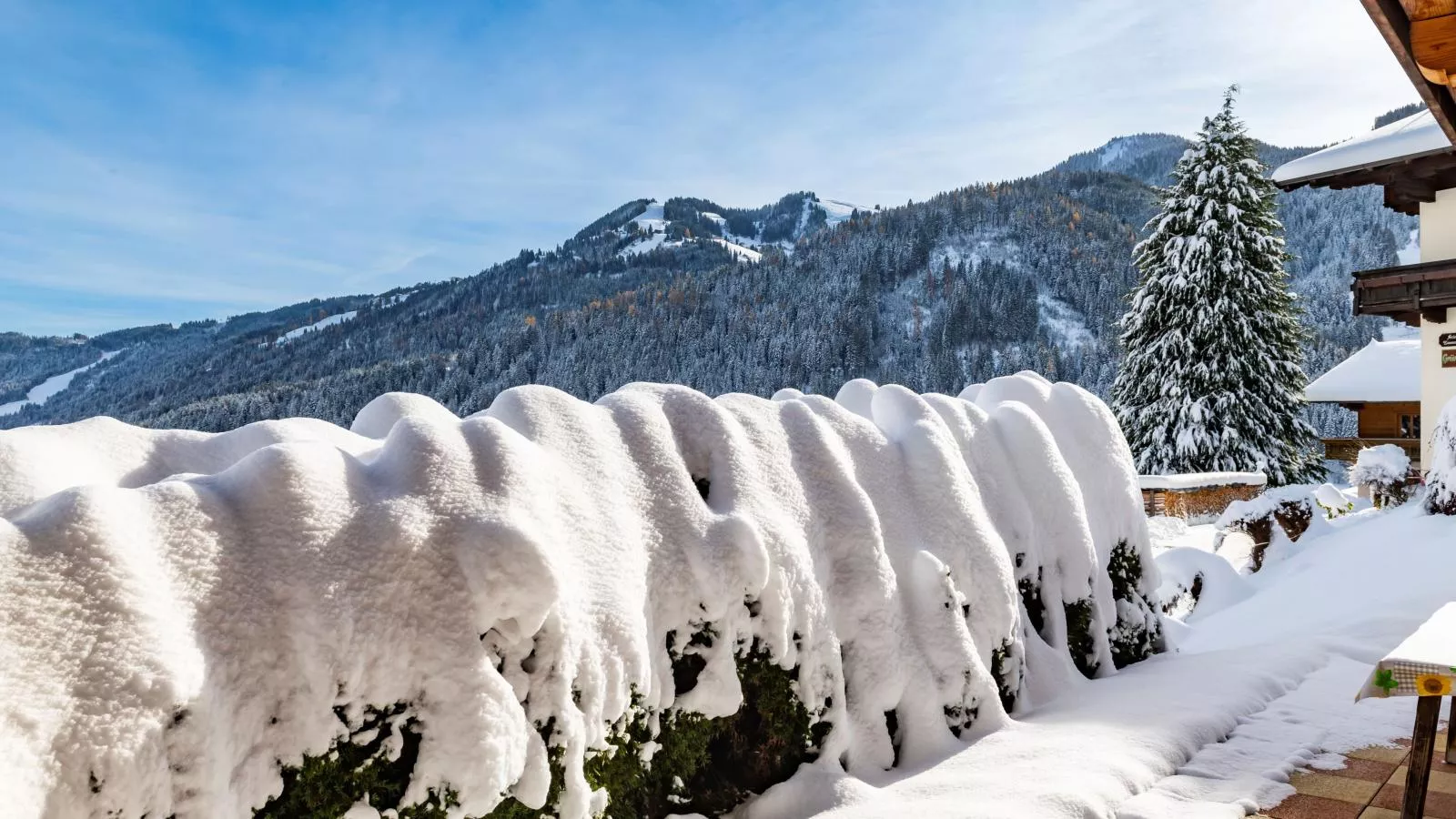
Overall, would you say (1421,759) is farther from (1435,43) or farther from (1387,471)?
(1387,471)

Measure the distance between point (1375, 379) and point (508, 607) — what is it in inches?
1095

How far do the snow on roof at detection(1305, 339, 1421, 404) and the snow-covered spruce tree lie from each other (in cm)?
176

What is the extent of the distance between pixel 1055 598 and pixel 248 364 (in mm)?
117080

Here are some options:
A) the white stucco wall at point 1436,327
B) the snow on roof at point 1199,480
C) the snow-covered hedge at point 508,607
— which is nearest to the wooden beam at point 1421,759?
the snow-covered hedge at point 508,607

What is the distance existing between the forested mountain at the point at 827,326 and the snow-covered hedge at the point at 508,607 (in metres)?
57.5

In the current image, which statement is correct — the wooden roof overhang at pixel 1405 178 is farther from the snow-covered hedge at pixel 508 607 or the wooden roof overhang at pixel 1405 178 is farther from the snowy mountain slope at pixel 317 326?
the snowy mountain slope at pixel 317 326

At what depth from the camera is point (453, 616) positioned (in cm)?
223

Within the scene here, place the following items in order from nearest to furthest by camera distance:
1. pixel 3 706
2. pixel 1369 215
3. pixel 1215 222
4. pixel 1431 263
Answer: pixel 3 706 → pixel 1431 263 → pixel 1215 222 → pixel 1369 215

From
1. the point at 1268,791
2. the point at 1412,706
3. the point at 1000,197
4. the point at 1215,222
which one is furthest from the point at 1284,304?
the point at 1000,197

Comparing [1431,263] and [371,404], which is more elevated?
[1431,263]

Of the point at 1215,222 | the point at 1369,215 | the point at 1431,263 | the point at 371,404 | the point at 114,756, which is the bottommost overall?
the point at 114,756

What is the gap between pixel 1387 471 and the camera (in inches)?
529

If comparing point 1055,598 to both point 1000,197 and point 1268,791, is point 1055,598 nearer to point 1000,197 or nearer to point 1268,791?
point 1268,791

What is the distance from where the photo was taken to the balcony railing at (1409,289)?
13.5 meters
